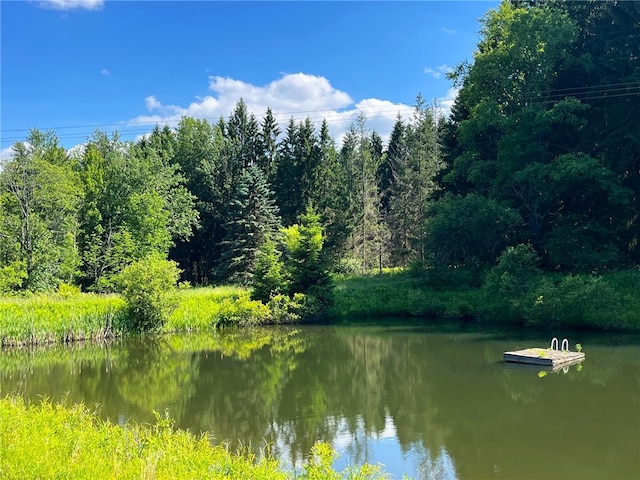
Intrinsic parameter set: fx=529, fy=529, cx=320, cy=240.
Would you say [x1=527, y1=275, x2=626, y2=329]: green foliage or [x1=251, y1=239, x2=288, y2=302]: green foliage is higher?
[x1=251, y1=239, x2=288, y2=302]: green foliage

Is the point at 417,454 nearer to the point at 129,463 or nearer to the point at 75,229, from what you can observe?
the point at 129,463

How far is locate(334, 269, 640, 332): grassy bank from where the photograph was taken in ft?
73.2

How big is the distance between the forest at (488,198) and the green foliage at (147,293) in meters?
0.89

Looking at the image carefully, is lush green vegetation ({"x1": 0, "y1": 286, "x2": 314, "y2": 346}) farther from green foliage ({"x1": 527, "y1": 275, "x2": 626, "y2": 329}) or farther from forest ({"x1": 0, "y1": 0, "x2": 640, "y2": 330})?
green foliage ({"x1": 527, "y1": 275, "x2": 626, "y2": 329})

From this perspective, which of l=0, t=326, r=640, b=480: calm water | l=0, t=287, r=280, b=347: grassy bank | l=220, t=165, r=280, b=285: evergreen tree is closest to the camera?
l=0, t=326, r=640, b=480: calm water

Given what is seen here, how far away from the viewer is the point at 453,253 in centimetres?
3052

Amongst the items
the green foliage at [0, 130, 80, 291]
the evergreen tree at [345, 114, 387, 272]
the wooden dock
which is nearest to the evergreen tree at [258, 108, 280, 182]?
the evergreen tree at [345, 114, 387, 272]

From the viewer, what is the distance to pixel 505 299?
25.6 meters

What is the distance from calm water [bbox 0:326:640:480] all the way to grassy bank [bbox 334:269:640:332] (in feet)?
4.98

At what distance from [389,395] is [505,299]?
13797 mm

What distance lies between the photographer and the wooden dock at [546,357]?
1594cm

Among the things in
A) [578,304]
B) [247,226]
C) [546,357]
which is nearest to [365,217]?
[247,226]

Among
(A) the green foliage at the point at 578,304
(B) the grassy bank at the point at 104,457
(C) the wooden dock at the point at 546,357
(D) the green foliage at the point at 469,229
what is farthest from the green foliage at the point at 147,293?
(A) the green foliage at the point at 578,304

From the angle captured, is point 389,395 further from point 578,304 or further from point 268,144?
point 268,144
